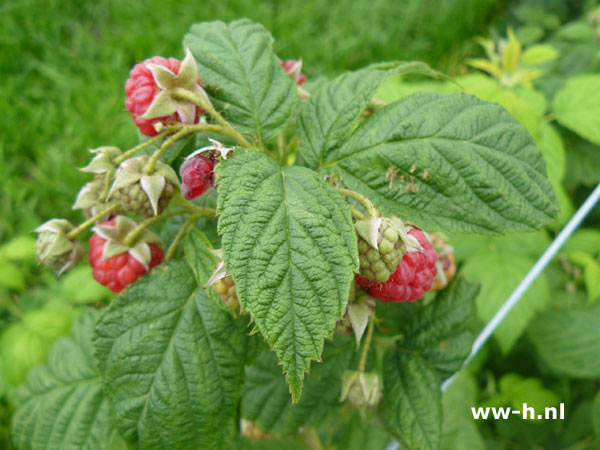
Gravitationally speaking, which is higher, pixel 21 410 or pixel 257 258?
pixel 257 258

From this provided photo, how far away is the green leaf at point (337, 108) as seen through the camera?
94cm

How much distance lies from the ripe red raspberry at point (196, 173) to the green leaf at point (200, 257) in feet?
0.30

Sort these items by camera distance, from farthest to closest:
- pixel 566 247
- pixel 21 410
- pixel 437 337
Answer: pixel 566 247 < pixel 21 410 < pixel 437 337

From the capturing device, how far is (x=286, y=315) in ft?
2.29

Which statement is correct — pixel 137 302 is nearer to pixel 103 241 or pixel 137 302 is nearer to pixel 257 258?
pixel 103 241

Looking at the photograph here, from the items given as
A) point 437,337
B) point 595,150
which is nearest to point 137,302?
point 437,337

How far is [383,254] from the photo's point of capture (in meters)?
0.76

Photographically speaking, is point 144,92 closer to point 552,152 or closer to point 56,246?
point 56,246

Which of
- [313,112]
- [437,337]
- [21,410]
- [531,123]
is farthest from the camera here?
[531,123]

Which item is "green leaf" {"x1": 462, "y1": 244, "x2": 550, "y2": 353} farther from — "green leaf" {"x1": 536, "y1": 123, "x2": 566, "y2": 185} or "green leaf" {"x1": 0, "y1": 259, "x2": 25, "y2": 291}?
"green leaf" {"x1": 0, "y1": 259, "x2": 25, "y2": 291}

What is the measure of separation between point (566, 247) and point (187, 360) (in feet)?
5.34

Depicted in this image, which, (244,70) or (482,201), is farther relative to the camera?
(244,70)

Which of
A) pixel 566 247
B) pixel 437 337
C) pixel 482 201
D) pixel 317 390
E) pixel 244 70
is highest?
pixel 244 70

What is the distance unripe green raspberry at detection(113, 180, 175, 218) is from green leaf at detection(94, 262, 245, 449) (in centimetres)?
14
